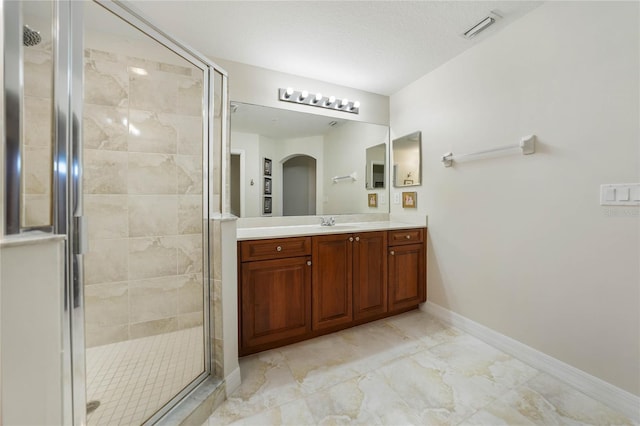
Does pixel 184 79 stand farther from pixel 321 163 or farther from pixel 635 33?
pixel 635 33

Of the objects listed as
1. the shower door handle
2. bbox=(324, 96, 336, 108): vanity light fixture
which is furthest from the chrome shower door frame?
bbox=(324, 96, 336, 108): vanity light fixture

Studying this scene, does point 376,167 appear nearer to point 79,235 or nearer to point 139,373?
point 79,235

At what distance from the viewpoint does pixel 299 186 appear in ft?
7.77

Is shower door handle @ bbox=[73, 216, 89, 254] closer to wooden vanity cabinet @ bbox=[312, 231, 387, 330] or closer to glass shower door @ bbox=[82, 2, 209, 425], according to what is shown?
glass shower door @ bbox=[82, 2, 209, 425]

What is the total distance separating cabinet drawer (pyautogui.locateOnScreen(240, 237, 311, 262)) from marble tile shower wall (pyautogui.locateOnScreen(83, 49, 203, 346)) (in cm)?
39

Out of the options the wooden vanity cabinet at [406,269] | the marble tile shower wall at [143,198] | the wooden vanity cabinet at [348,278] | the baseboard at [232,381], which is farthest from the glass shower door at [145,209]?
the wooden vanity cabinet at [406,269]

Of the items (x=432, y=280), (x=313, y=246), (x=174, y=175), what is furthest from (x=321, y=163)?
(x=432, y=280)

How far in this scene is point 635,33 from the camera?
3.82 feet

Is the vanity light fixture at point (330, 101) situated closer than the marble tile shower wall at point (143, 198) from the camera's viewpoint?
No

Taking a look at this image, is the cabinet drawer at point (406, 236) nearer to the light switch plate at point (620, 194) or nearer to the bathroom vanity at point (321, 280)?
the bathroom vanity at point (321, 280)

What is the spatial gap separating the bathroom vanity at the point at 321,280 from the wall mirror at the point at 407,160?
52cm

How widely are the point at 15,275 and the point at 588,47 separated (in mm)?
2522

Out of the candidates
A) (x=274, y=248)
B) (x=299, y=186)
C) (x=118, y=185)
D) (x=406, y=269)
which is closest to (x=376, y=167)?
(x=299, y=186)

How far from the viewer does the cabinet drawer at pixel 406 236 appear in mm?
2154
